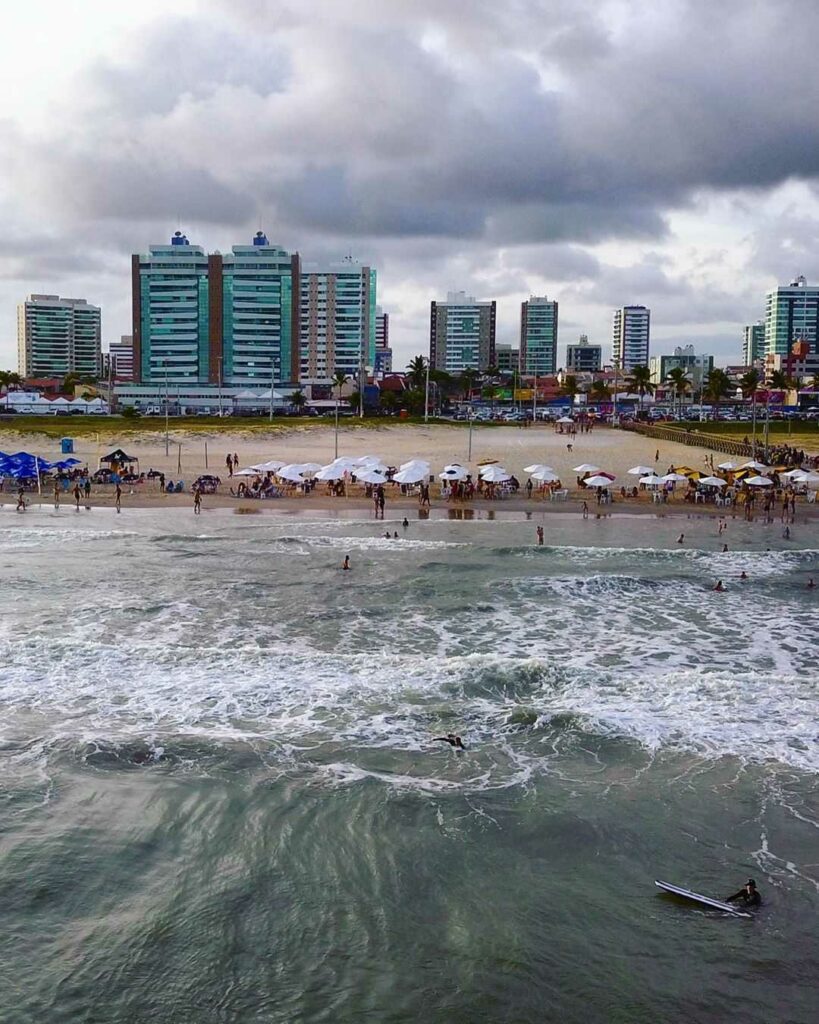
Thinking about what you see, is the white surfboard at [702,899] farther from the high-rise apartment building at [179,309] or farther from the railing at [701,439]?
the high-rise apartment building at [179,309]

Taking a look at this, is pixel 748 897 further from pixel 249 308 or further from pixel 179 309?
pixel 179 309

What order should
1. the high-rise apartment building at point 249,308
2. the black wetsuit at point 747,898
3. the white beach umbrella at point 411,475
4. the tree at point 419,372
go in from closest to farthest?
the black wetsuit at point 747,898, the white beach umbrella at point 411,475, the tree at point 419,372, the high-rise apartment building at point 249,308

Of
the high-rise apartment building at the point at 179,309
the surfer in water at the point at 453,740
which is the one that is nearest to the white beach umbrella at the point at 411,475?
the surfer in water at the point at 453,740

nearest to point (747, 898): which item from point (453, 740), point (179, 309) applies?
point (453, 740)

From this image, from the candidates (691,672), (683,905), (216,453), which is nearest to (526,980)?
(683,905)

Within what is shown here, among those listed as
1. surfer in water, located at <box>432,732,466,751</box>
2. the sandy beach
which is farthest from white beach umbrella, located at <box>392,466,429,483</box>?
surfer in water, located at <box>432,732,466,751</box>

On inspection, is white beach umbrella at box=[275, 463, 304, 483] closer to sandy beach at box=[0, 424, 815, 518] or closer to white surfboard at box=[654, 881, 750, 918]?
sandy beach at box=[0, 424, 815, 518]
